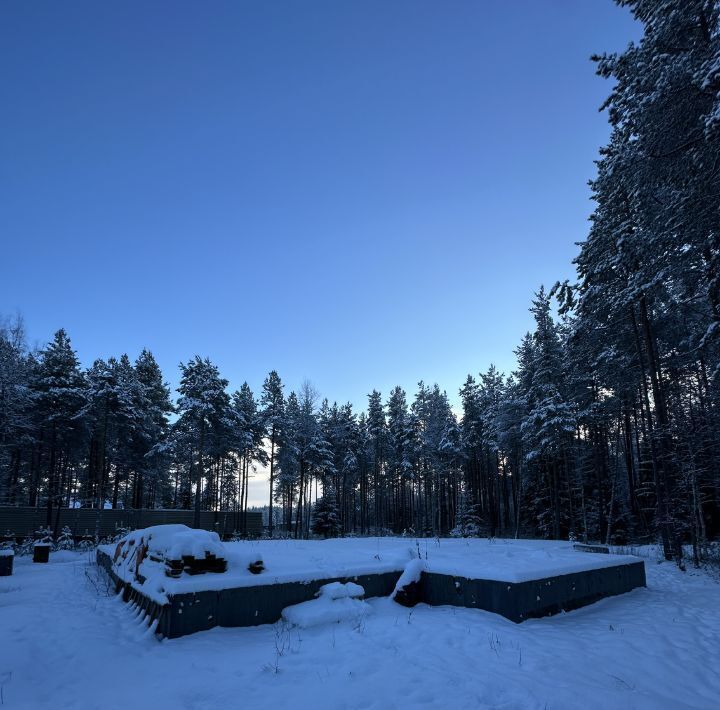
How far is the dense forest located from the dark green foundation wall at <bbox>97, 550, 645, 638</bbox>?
6022 mm

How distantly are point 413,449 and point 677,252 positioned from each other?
4060cm

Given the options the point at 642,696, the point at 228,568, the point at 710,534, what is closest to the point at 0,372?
the point at 228,568

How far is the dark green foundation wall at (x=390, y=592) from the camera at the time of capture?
7867mm

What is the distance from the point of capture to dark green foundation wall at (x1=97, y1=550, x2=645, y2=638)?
25.8 ft

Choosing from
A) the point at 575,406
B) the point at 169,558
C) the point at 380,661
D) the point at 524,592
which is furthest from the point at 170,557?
the point at 575,406

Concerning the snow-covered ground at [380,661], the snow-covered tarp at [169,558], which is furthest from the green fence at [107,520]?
the snow-covered ground at [380,661]

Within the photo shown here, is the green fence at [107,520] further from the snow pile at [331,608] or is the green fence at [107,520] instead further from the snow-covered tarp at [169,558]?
the snow pile at [331,608]

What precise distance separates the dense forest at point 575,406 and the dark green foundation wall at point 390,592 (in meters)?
6.02

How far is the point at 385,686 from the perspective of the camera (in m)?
5.59

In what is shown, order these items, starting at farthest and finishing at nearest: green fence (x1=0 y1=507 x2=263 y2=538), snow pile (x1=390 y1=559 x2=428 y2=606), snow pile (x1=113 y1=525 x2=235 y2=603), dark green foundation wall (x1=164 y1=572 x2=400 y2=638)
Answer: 1. green fence (x1=0 y1=507 x2=263 y2=538)
2. snow pile (x1=390 y1=559 x2=428 y2=606)
3. snow pile (x1=113 y1=525 x2=235 y2=603)
4. dark green foundation wall (x1=164 y1=572 x2=400 y2=638)

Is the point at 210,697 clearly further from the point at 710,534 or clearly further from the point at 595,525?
the point at 595,525

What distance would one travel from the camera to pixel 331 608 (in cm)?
889

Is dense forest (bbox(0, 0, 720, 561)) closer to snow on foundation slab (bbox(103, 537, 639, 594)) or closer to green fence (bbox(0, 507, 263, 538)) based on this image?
green fence (bbox(0, 507, 263, 538))

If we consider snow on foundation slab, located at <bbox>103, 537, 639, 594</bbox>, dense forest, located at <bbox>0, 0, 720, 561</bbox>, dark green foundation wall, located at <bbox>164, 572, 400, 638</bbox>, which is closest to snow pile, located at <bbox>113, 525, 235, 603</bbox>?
snow on foundation slab, located at <bbox>103, 537, 639, 594</bbox>
